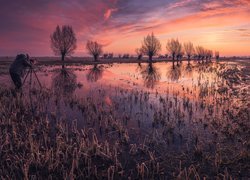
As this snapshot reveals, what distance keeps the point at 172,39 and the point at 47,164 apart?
112 metres

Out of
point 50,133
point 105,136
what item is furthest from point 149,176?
point 50,133

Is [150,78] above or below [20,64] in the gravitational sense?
below

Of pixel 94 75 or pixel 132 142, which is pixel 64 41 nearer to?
pixel 94 75

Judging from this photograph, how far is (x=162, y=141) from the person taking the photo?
25.7 feet

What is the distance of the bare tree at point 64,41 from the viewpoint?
69125 mm

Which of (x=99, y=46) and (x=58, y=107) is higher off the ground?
(x=99, y=46)

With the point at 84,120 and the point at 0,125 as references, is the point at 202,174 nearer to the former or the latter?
the point at 84,120

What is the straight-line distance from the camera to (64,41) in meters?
69.1

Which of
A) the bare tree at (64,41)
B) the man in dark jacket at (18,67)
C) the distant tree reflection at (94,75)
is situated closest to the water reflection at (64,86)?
the distant tree reflection at (94,75)

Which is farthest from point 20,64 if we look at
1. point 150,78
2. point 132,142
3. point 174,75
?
point 174,75

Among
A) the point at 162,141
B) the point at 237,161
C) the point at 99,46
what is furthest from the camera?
the point at 99,46

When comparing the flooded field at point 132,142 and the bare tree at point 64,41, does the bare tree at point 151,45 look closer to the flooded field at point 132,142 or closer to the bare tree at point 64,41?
the bare tree at point 64,41

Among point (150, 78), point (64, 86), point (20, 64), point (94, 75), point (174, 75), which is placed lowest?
point (64, 86)

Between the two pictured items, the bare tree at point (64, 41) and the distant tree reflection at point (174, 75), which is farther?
the bare tree at point (64, 41)
